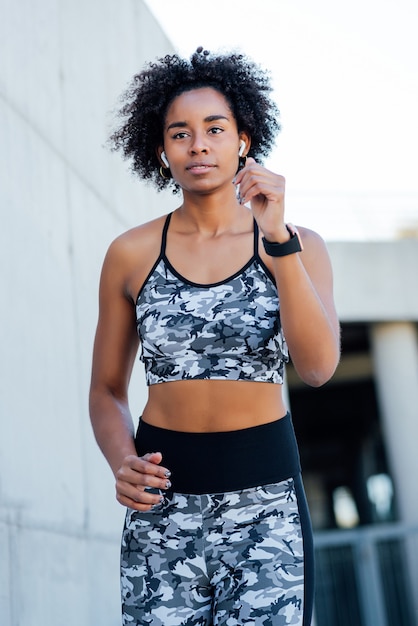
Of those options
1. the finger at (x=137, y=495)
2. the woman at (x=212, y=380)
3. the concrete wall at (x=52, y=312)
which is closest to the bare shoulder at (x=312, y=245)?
the woman at (x=212, y=380)

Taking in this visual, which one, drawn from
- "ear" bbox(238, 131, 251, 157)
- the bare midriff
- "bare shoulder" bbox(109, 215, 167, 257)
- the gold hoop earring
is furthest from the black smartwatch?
the gold hoop earring

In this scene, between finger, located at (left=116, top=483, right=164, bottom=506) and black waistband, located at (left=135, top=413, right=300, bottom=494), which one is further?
black waistband, located at (left=135, top=413, right=300, bottom=494)

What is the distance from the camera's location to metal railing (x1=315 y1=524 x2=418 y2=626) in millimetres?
11461

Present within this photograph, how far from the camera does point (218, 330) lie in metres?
2.69

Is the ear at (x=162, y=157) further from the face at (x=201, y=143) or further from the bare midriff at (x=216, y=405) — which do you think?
the bare midriff at (x=216, y=405)

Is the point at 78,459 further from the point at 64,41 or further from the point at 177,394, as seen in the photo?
the point at 177,394

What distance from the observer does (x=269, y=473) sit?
2.67m

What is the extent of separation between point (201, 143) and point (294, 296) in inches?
23.0

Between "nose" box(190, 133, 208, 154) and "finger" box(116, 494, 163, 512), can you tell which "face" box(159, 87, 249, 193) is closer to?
"nose" box(190, 133, 208, 154)

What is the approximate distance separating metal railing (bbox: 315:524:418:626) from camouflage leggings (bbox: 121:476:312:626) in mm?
9092

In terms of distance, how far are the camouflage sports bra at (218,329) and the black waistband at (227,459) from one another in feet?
0.51

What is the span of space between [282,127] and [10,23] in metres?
2.35

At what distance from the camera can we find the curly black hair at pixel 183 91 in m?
3.16

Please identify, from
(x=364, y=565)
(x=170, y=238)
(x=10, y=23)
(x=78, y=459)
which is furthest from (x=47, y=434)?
(x=364, y=565)
